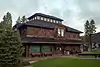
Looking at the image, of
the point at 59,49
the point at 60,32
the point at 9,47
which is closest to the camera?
the point at 9,47

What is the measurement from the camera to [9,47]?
16.1 meters

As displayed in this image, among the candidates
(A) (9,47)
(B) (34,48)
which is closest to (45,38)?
(B) (34,48)

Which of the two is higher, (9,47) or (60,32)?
(60,32)

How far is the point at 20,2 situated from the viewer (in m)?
24.5

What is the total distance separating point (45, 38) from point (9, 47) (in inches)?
570

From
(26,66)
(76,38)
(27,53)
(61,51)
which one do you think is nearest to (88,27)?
(76,38)

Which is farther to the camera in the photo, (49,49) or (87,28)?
(87,28)

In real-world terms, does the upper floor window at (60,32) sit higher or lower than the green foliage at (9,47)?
higher

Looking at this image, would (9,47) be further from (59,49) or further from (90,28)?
(90,28)

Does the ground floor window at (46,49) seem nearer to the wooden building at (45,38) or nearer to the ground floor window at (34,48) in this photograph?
the wooden building at (45,38)

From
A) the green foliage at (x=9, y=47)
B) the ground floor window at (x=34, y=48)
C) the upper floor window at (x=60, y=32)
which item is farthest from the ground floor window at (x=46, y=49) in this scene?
the green foliage at (x=9, y=47)

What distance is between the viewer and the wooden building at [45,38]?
2709 centimetres

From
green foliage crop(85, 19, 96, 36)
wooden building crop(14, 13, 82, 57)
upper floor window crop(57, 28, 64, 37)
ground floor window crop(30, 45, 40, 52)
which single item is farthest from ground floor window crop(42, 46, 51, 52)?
green foliage crop(85, 19, 96, 36)

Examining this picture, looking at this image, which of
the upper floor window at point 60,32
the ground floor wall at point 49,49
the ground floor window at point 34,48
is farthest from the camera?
the upper floor window at point 60,32
